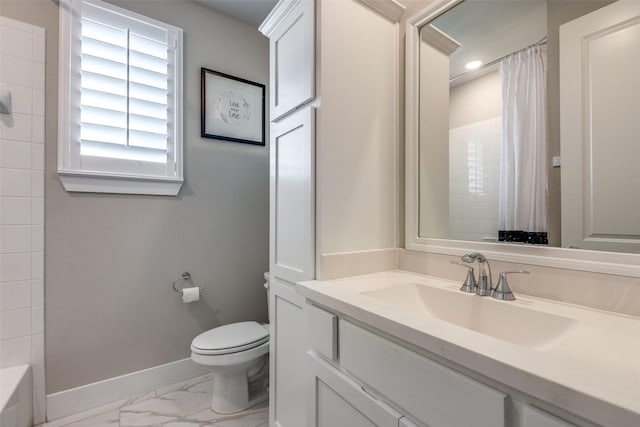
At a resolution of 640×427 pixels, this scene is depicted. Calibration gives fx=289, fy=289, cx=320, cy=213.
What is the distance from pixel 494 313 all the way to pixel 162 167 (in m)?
1.94

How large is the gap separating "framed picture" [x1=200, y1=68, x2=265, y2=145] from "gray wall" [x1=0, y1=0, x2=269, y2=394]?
0.19ft

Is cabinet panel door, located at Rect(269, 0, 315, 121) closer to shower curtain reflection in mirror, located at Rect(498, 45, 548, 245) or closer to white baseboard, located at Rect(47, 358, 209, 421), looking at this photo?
shower curtain reflection in mirror, located at Rect(498, 45, 548, 245)

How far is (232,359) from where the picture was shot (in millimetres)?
1546

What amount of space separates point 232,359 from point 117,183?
1.23 meters

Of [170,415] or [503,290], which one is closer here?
[503,290]

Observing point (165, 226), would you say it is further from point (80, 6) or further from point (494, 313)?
point (494, 313)

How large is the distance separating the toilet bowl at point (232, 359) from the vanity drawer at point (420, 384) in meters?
0.94

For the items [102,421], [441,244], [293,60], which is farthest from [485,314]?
[102,421]

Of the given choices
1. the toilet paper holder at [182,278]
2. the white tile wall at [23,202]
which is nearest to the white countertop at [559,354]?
the toilet paper holder at [182,278]

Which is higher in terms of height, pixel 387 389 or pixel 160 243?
pixel 160 243

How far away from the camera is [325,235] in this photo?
45.2 inches

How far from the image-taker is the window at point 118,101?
160 cm

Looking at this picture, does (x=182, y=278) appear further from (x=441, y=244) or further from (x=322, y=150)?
(x=441, y=244)

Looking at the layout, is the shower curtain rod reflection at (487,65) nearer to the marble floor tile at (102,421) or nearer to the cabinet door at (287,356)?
the cabinet door at (287,356)
